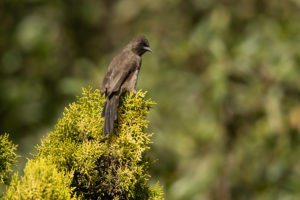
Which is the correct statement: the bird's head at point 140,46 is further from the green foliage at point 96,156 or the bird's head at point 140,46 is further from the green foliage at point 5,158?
the green foliage at point 5,158

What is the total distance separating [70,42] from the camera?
61.0 feet

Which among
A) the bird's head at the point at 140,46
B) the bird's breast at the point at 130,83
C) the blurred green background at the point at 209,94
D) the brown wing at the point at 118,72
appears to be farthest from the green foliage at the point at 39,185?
the blurred green background at the point at 209,94

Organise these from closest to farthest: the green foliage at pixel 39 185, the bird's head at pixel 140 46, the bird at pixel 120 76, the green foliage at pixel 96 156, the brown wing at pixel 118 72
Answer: the green foliage at pixel 39 185, the green foliage at pixel 96 156, the bird at pixel 120 76, the brown wing at pixel 118 72, the bird's head at pixel 140 46

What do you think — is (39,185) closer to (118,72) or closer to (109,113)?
(109,113)

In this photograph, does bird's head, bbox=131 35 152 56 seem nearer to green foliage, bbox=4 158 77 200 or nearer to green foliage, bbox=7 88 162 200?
green foliage, bbox=7 88 162 200

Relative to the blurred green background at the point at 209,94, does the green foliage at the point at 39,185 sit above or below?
below

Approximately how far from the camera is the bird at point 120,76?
160 inches

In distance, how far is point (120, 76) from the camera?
5613 mm

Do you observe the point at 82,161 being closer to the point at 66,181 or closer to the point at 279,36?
the point at 66,181

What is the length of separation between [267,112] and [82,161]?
821 cm

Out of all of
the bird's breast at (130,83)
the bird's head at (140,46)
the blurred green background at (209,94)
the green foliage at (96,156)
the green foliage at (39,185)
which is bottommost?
the green foliage at (39,185)

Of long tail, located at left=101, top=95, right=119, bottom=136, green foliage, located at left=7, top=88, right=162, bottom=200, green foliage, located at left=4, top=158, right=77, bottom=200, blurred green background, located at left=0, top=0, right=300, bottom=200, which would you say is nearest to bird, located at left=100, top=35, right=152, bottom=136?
long tail, located at left=101, top=95, right=119, bottom=136

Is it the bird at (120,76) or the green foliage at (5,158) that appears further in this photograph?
the bird at (120,76)

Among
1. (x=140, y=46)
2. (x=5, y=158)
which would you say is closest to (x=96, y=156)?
(x=5, y=158)
